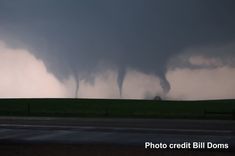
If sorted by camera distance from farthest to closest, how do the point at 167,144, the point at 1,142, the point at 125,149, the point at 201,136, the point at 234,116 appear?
the point at 234,116, the point at 201,136, the point at 1,142, the point at 167,144, the point at 125,149

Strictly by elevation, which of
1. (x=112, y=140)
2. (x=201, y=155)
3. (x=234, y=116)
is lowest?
(x=201, y=155)

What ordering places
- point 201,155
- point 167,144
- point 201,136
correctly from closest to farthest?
point 201,155 → point 167,144 → point 201,136

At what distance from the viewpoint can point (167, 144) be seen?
1983 cm

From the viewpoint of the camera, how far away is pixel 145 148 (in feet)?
61.1

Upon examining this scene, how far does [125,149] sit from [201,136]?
6257mm

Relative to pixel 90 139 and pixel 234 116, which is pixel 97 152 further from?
pixel 234 116

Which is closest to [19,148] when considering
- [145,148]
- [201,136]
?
[145,148]

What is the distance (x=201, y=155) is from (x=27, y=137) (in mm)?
9967

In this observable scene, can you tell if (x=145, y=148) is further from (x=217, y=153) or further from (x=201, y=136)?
(x=201, y=136)

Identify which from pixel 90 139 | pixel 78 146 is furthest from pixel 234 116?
pixel 78 146

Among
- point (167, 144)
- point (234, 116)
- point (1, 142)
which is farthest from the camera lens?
point (234, 116)

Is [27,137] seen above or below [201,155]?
above

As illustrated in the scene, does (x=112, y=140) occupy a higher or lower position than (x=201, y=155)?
higher

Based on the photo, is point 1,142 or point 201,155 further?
point 1,142
